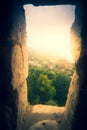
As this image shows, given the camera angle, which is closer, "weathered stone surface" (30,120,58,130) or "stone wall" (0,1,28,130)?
"stone wall" (0,1,28,130)

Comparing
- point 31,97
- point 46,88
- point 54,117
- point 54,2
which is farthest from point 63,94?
point 54,2

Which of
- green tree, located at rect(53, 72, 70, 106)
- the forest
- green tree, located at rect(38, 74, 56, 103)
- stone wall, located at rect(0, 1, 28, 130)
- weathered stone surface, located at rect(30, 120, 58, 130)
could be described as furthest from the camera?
green tree, located at rect(53, 72, 70, 106)

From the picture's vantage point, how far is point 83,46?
571 centimetres

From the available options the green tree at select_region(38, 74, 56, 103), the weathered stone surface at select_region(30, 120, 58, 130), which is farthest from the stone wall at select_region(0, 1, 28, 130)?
the green tree at select_region(38, 74, 56, 103)

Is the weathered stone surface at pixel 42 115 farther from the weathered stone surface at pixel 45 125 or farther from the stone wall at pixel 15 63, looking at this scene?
the stone wall at pixel 15 63

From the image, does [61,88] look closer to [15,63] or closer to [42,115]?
[42,115]

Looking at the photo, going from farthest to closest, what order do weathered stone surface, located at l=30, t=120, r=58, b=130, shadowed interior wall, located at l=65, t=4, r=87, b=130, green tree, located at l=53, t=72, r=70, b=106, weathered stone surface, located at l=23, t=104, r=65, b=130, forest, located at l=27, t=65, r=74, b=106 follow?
green tree, located at l=53, t=72, r=70, b=106 < forest, located at l=27, t=65, r=74, b=106 < weathered stone surface, located at l=23, t=104, r=65, b=130 < weathered stone surface, located at l=30, t=120, r=58, b=130 < shadowed interior wall, located at l=65, t=4, r=87, b=130

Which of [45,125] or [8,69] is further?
[45,125]

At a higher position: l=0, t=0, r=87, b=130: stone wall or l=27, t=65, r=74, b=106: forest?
l=0, t=0, r=87, b=130: stone wall

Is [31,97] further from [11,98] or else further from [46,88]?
[11,98]

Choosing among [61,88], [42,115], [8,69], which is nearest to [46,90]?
[61,88]

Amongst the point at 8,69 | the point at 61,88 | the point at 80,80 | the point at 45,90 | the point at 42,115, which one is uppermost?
the point at 8,69

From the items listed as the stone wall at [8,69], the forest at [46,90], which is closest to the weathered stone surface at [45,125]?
the stone wall at [8,69]

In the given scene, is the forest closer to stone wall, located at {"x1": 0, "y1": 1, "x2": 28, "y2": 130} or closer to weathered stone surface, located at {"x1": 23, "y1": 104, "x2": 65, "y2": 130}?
weathered stone surface, located at {"x1": 23, "y1": 104, "x2": 65, "y2": 130}
